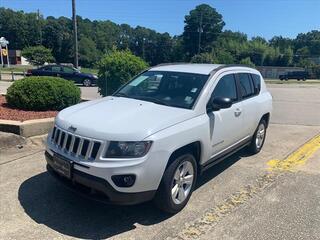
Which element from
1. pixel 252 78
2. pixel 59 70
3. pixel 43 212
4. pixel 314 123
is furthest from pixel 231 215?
pixel 59 70

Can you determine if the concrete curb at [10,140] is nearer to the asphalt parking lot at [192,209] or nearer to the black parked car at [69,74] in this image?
the asphalt parking lot at [192,209]

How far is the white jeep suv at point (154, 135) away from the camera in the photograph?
3930 mm

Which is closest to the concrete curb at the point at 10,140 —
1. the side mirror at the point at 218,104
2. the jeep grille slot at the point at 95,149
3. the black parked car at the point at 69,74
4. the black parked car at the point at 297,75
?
the jeep grille slot at the point at 95,149

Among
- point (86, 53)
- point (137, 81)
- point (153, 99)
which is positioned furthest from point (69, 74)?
point (86, 53)

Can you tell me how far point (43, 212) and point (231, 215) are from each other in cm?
228

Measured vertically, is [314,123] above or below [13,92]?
below

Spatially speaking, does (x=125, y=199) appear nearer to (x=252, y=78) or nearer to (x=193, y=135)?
(x=193, y=135)

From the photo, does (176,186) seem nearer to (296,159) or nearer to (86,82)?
(296,159)

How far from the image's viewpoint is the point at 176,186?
449 centimetres

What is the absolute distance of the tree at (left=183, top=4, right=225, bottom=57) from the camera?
112812 mm

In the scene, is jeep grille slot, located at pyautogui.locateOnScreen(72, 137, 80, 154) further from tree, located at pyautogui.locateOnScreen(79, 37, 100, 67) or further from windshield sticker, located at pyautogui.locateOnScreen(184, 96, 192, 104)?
tree, located at pyautogui.locateOnScreen(79, 37, 100, 67)

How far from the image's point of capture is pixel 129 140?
12.9 ft

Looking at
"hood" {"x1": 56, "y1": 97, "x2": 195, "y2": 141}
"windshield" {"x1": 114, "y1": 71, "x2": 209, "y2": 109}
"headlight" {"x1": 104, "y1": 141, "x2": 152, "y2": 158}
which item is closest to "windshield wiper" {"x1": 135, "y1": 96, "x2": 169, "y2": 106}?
"windshield" {"x1": 114, "y1": 71, "x2": 209, "y2": 109}

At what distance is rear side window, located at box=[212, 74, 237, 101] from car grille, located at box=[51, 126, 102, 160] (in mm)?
2002
